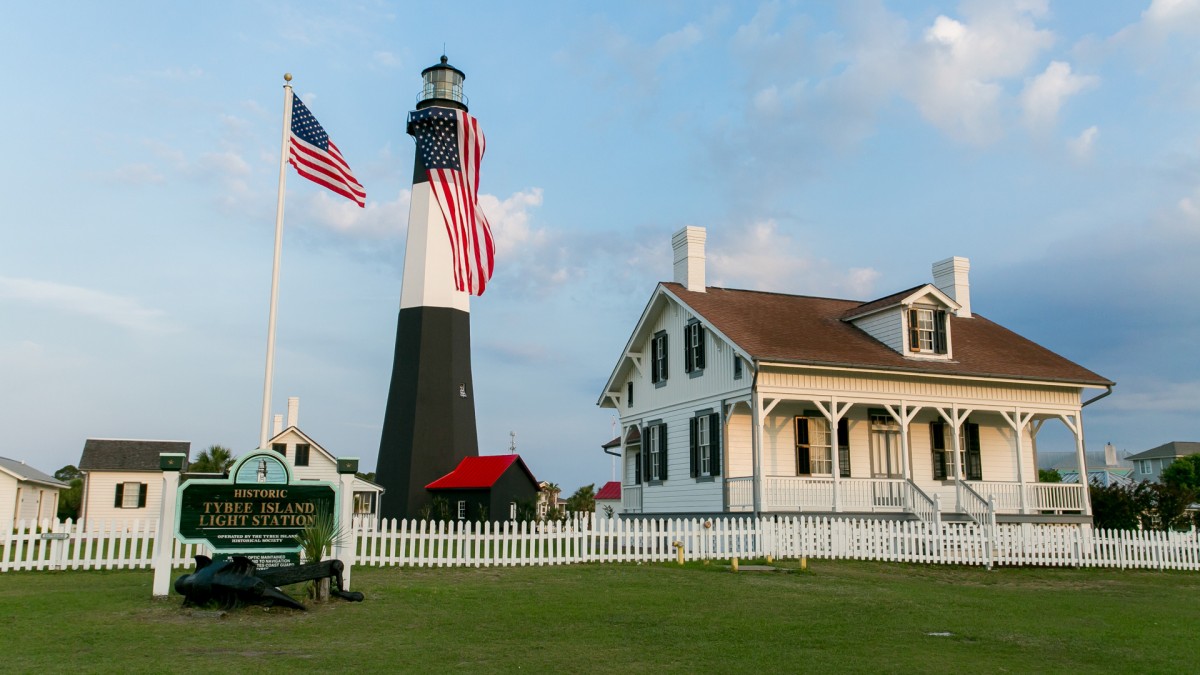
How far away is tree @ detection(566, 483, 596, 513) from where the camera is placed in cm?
5972

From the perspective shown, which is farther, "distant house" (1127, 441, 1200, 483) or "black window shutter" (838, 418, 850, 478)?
"distant house" (1127, 441, 1200, 483)

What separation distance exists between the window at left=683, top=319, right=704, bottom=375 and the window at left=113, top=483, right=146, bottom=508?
29.1m

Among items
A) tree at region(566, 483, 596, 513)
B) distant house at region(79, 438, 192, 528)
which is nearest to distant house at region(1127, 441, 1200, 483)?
tree at region(566, 483, 596, 513)

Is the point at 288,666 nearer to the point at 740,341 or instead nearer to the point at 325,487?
the point at 325,487

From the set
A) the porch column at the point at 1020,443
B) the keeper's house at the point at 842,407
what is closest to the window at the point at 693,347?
the keeper's house at the point at 842,407

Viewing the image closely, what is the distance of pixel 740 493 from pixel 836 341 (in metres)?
4.81

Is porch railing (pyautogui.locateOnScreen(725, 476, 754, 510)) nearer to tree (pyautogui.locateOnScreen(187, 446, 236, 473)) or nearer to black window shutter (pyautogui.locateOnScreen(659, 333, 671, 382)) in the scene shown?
black window shutter (pyautogui.locateOnScreen(659, 333, 671, 382))

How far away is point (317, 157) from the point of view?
52.3 feet

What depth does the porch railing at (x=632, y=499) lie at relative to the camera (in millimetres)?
27906

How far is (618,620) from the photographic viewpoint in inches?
408

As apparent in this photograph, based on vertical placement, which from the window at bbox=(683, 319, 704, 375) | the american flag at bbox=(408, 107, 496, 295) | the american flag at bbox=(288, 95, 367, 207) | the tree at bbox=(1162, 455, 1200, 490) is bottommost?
the tree at bbox=(1162, 455, 1200, 490)

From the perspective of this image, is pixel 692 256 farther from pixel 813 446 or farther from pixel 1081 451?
pixel 1081 451

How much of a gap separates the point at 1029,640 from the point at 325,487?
8.22m

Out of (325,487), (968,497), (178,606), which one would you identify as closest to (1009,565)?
(968,497)
